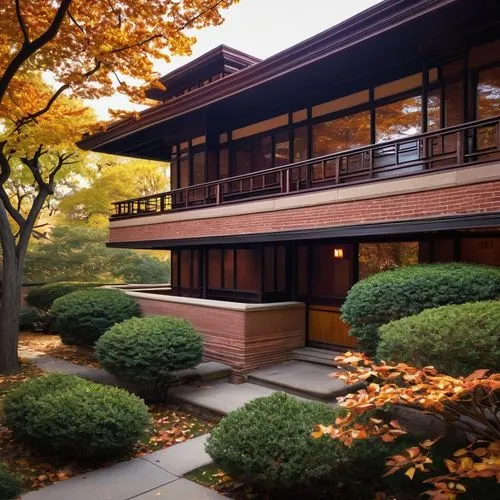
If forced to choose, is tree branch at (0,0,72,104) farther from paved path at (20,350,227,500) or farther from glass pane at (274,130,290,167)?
glass pane at (274,130,290,167)

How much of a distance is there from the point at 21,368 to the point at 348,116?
10.9m

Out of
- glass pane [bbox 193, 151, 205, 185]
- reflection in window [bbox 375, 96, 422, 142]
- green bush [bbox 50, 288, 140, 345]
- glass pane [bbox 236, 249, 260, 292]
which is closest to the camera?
reflection in window [bbox 375, 96, 422, 142]

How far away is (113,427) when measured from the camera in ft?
19.9

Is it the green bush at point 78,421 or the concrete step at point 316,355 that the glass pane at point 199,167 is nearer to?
the concrete step at point 316,355

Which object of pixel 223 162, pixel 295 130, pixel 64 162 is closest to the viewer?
pixel 295 130

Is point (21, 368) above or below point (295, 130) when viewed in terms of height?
below

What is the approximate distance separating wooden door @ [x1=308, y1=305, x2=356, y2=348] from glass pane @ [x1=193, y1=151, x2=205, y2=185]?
23.7 feet

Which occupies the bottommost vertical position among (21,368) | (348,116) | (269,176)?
(21,368)

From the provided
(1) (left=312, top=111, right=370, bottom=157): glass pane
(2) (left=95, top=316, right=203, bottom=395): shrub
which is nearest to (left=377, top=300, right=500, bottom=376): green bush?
(2) (left=95, top=316, right=203, bottom=395): shrub

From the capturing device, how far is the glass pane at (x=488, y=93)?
333 inches

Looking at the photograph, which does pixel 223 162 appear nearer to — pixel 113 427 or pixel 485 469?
pixel 113 427

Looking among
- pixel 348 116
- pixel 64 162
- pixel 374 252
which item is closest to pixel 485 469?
pixel 374 252

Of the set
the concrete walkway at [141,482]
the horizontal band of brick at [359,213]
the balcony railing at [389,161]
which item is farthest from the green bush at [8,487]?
the balcony railing at [389,161]

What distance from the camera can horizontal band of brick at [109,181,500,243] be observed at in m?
7.25
